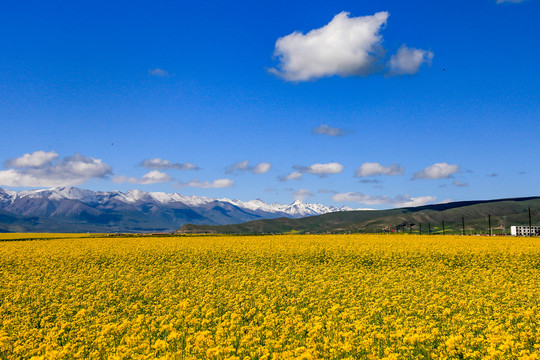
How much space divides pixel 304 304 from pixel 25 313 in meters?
11.6

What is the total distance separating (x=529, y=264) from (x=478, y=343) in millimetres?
24241

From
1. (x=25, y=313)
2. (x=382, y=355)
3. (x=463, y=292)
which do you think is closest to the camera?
(x=382, y=355)

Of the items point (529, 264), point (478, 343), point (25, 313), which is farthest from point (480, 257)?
point (25, 313)

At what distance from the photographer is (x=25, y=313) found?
16.6 metres

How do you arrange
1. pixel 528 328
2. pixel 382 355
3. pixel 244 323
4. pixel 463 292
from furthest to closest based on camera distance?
pixel 463 292
pixel 244 323
pixel 528 328
pixel 382 355

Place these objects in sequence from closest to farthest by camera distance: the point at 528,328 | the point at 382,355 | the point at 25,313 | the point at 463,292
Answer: the point at 382,355 → the point at 528,328 → the point at 25,313 → the point at 463,292

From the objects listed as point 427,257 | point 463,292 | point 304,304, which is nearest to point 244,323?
point 304,304

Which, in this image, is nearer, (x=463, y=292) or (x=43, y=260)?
(x=463, y=292)

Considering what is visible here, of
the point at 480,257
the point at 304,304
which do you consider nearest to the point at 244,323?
the point at 304,304

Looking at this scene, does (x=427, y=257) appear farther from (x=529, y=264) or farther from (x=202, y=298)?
(x=202, y=298)

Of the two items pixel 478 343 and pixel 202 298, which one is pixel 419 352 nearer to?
pixel 478 343

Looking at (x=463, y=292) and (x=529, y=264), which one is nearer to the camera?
(x=463, y=292)

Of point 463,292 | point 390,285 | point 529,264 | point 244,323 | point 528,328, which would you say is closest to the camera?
point 528,328

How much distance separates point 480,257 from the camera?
1309 inches
